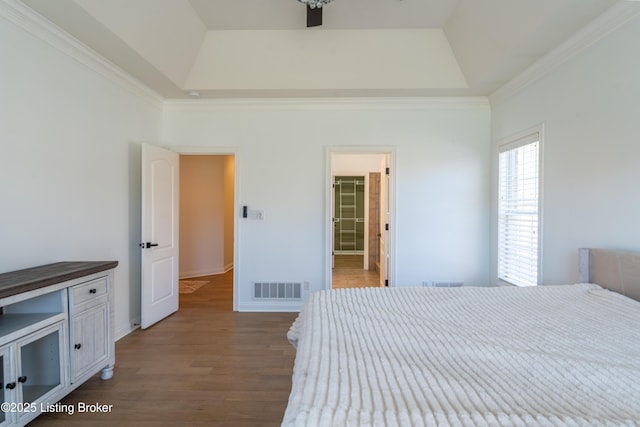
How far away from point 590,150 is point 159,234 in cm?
415

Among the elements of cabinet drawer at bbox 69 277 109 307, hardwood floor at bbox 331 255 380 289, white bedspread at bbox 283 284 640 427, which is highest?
white bedspread at bbox 283 284 640 427

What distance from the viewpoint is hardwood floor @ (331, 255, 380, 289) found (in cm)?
533

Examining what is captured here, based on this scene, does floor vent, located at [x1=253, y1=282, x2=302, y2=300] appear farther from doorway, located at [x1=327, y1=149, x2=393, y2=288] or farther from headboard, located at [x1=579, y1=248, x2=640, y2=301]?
headboard, located at [x1=579, y1=248, x2=640, y2=301]

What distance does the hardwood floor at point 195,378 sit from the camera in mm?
1909

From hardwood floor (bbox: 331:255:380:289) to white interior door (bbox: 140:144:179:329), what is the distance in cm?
241

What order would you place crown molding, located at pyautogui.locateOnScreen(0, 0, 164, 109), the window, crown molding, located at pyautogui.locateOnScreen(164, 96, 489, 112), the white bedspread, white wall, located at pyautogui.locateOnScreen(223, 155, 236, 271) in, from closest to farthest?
the white bedspread < crown molding, located at pyautogui.locateOnScreen(0, 0, 164, 109) < the window < crown molding, located at pyautogui.locateOnScreen(164, 96, 489, 112) < white wall, located at pyautogui.locateOnScreen(223, 155, 236, 271)

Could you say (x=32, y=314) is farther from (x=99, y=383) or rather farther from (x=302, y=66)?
(x=302, y=66)

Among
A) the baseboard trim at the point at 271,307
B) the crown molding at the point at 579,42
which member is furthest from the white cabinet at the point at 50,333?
the crown molding at the point at 579,42

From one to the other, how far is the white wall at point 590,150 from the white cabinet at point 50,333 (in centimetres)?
366

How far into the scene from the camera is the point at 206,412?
6.40 feet

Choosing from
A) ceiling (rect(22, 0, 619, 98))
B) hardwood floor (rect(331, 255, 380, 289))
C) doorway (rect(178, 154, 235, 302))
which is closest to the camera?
ceiling (rect(22, 0, 619, 98))

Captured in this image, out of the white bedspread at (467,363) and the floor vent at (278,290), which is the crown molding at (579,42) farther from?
the floor vent at (278,290)

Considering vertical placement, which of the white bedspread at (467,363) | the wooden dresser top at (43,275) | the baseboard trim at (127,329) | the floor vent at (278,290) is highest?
the wooden dresser top at (43,275)

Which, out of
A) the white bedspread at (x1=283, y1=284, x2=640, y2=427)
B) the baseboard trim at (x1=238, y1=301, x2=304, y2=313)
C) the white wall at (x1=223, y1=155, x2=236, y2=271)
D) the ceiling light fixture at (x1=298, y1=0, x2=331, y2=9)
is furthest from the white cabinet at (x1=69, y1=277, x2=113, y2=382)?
the white wall at (x1=223, y1=155, x2=236, y2=271)
